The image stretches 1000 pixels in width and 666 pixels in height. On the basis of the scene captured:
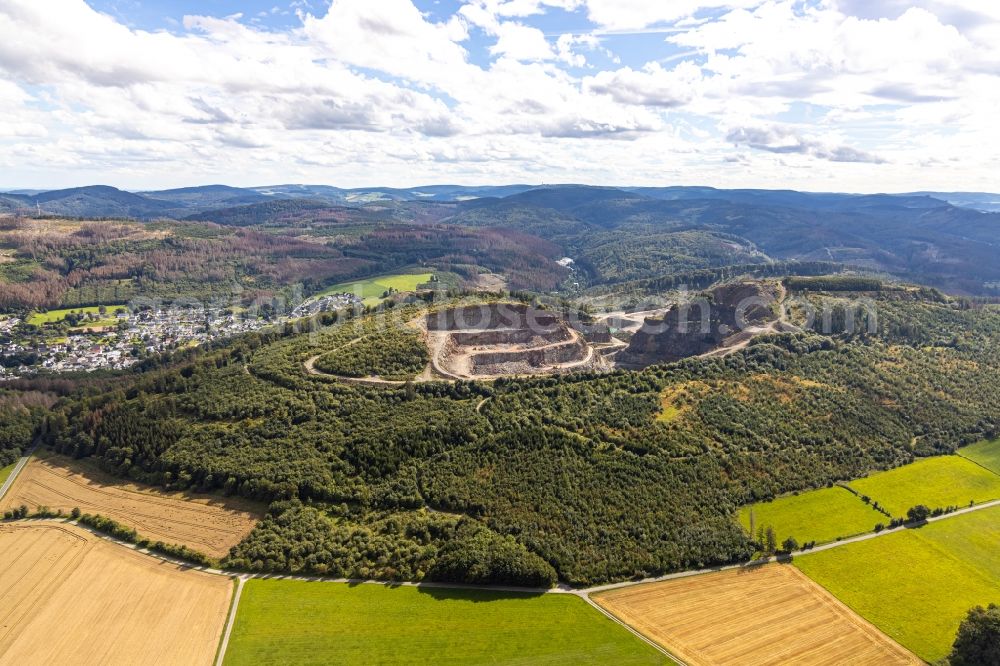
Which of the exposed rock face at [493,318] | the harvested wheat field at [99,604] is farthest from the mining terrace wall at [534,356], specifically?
the harvested wheat field at [99,604]

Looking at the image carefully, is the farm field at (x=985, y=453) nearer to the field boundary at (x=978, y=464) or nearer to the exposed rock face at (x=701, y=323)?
the field boundary at (x=978, y=464)

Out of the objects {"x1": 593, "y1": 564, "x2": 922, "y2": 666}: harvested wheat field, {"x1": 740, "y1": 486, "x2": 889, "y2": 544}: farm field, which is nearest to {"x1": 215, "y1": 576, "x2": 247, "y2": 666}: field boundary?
{"x1": 593, "y1": 564, "x2": 922, "y2": 666}: harvested wheat field

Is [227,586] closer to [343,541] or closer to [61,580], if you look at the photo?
[343,541]

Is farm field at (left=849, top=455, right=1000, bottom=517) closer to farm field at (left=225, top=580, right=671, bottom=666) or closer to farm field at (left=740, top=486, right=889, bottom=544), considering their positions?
farm field at (left=740, top=486, right=889, bottom=544)

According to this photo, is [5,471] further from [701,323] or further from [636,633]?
[701,323]

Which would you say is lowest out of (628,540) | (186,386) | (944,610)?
(944,610)

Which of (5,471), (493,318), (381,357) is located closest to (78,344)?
(5,471)

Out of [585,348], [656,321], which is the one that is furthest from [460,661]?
[656,321]
